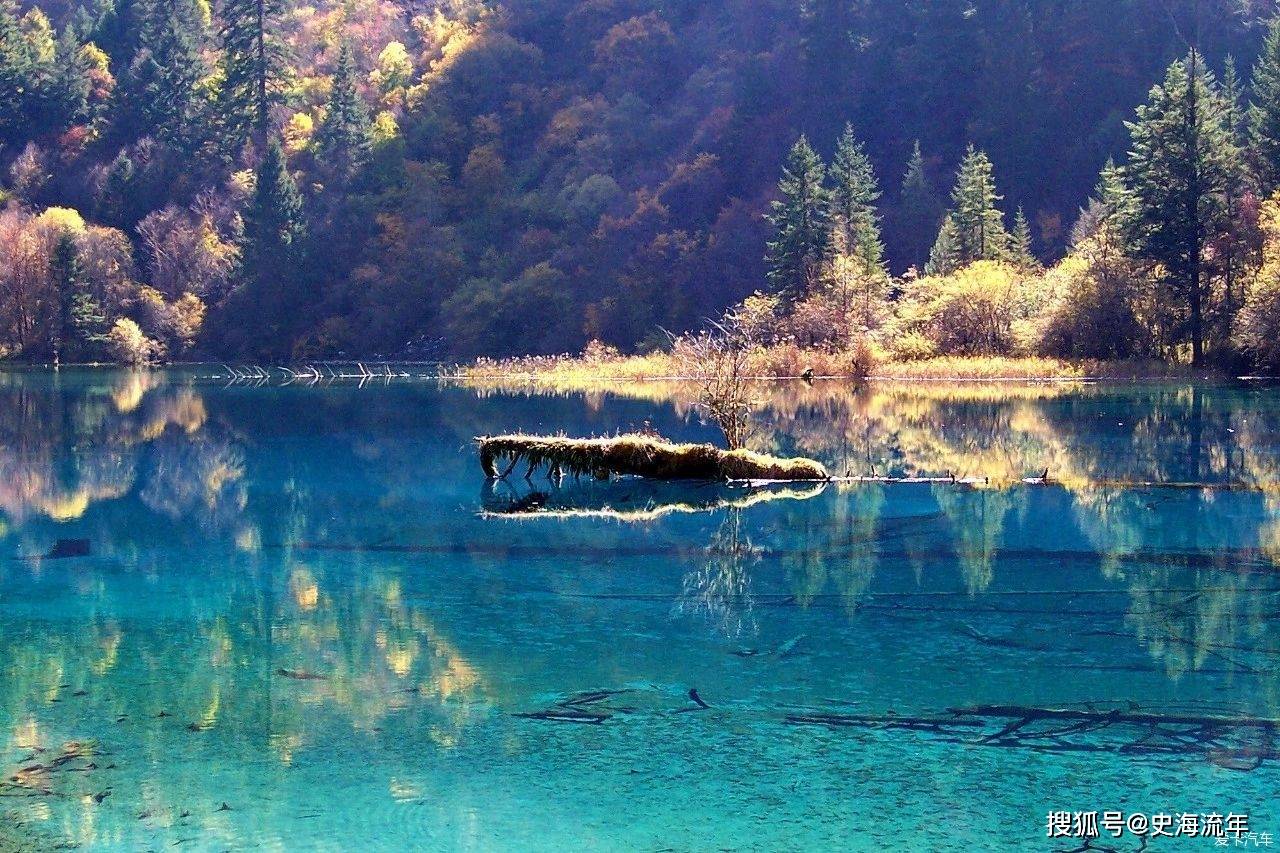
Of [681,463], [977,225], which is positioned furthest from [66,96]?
[681,463]

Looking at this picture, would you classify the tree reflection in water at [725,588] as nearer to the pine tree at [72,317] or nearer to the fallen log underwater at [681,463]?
the fallen log underwater at [681,463]

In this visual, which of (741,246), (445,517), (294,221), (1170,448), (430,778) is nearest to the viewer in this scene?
(430,778)

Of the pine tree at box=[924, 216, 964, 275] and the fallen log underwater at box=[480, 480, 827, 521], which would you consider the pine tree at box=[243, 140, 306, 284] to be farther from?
the fallen log underwater at box=[480, 480, 827, 521]

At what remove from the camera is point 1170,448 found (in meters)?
31.2

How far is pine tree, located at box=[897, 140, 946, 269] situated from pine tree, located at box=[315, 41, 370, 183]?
3823cm

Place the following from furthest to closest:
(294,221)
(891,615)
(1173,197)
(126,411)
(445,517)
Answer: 1. (294,221)
2. (1173,197)
3. (126,411)
4. (445,517)
5. (891,615)

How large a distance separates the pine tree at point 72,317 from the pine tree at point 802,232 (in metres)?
45.5

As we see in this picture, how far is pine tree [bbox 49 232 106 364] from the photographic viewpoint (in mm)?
90600

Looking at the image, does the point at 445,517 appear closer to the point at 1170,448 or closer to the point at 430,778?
the point at 430,778

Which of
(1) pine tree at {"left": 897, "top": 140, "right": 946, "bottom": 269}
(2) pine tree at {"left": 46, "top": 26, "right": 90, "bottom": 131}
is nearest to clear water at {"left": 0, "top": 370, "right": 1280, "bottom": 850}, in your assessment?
(1) pine tree at {"left": 897, "top": 140, "right": 946, "bottom": 269}

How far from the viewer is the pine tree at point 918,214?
291 feet

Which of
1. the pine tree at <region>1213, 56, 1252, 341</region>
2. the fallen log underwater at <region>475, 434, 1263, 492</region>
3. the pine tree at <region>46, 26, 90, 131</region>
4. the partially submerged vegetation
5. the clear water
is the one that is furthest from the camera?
the pine tree at <region>46, 26, 90, 131</region>

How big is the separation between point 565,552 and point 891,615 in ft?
18.5

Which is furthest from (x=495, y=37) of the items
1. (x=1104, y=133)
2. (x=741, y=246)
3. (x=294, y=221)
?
(x=1104, y=133)
